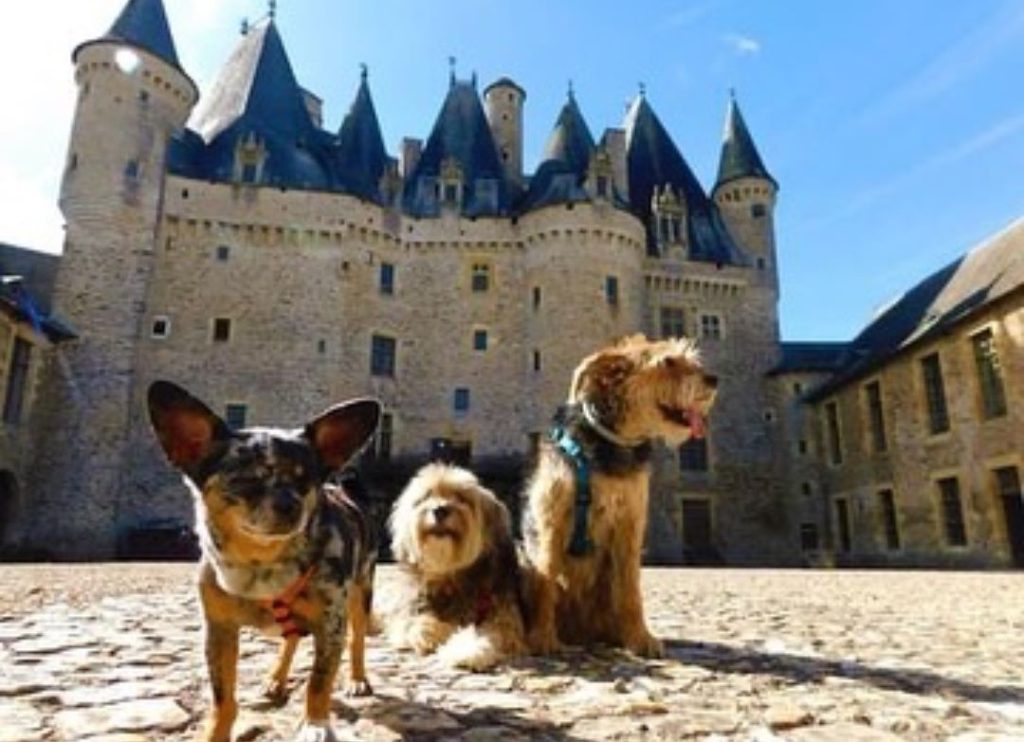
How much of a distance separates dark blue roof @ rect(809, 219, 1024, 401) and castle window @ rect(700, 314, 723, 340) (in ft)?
14.4

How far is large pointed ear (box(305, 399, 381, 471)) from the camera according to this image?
7.11 ft

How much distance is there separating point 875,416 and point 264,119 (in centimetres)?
2381

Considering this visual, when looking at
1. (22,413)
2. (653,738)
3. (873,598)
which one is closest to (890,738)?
(653,738)

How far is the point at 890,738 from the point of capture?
86.5 inches

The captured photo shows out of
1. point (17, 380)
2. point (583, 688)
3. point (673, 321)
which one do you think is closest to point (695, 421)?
point (583, 688)

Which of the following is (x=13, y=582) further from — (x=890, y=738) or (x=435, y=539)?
(x=890, y=738)

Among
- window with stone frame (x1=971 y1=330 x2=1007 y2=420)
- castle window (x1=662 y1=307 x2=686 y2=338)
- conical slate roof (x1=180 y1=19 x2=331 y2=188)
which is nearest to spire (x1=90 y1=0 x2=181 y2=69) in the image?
conical slate roof (x1=180 y1=19 x2=331 y2=188)

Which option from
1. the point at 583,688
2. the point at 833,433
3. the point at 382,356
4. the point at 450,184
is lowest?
the point at 583,688

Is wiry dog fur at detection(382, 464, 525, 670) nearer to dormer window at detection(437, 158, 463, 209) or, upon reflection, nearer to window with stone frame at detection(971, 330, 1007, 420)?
window with stone frame at detection(971, 330, 1007, 420)

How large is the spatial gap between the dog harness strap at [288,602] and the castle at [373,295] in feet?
67.0

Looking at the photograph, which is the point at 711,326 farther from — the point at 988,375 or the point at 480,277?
the point at 988,375

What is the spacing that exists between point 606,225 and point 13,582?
2184 cm

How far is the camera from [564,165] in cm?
2805

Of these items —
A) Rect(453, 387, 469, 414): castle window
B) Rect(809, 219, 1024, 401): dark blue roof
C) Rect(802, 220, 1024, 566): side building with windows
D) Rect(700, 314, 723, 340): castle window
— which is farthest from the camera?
Rect(700, 314, 723, 340): castle window
